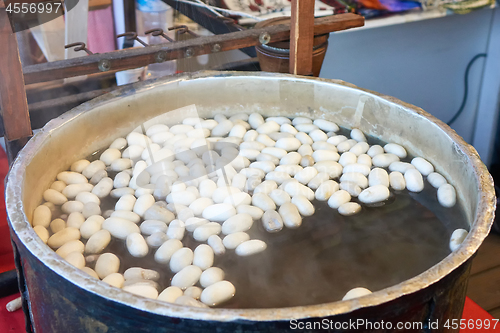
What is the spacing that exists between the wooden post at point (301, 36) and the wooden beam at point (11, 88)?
51 cm

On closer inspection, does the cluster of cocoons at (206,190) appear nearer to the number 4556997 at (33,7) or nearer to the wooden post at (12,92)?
the wooden post at (12,92)

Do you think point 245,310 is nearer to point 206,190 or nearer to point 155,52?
point 206,190

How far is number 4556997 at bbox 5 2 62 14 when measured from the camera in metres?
0.71

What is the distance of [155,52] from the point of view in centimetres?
82

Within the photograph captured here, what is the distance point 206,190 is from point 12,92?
1.11ft

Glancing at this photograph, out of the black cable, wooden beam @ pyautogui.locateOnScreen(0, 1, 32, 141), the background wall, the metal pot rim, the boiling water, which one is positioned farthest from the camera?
the black cable

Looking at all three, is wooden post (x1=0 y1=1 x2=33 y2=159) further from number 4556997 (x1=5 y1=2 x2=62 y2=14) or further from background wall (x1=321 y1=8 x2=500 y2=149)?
background wall (x1=321 y1=8 x2=500 y2=149)

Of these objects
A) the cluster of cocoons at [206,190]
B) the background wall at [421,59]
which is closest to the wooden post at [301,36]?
the cluster of cocoons at [206,190]

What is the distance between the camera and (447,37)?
2.01 meters

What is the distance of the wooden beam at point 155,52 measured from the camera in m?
0.76

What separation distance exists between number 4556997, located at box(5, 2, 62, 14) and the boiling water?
32 centimetres

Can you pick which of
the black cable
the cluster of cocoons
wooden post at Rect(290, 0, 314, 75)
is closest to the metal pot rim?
the cluster of cocoons

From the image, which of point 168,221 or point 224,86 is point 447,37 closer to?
point 224,86

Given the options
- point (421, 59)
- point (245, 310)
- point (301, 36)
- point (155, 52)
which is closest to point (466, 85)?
point (421, 59)
